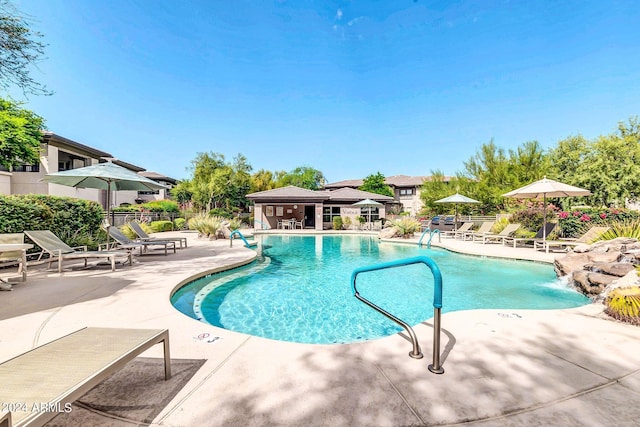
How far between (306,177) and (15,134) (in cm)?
4746

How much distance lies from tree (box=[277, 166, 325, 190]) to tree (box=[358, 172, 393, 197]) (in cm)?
1557

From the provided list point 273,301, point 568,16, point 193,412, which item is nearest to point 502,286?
point 273,301

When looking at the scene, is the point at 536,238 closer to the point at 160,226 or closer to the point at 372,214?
the point at 372,214

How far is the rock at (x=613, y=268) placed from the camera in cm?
532

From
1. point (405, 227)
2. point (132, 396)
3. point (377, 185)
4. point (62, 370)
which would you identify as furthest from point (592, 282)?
point (377, 185)

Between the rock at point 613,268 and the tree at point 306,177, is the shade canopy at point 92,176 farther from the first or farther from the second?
the tree at point 306,177

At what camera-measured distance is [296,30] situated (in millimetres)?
15109

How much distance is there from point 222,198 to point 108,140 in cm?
1181

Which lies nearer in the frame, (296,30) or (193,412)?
(193,412)

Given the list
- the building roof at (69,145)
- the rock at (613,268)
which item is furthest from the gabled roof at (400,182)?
the rock at (613,268)

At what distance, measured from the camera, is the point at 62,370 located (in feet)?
5.37

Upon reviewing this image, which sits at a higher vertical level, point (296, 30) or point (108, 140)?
point (296, 30)

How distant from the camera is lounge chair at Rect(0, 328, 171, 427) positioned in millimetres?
1279

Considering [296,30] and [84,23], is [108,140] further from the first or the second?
[296,30]
